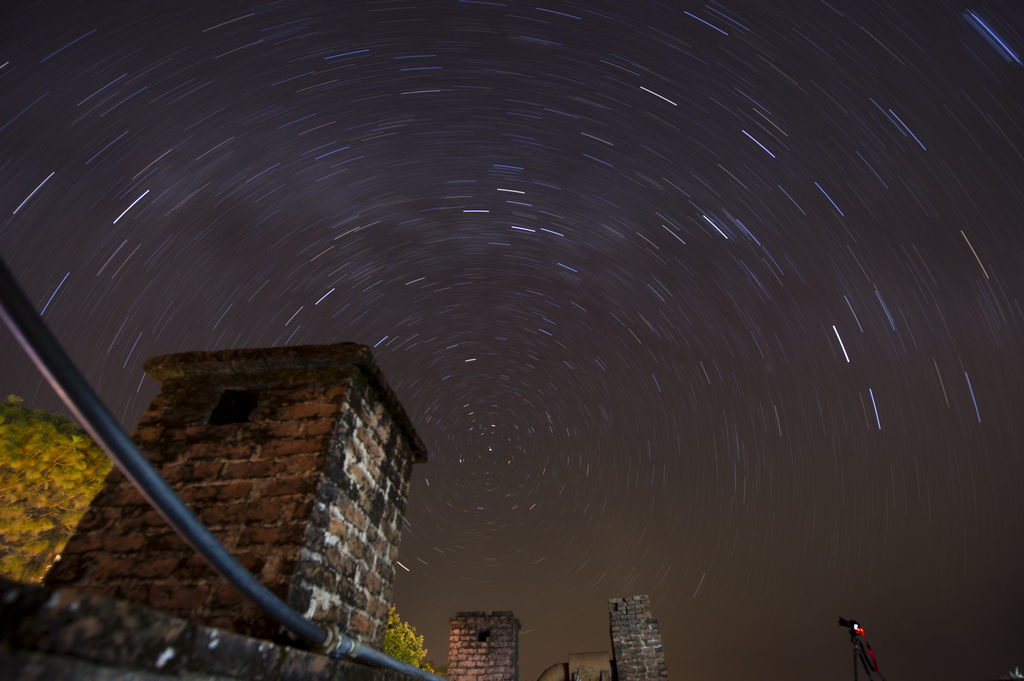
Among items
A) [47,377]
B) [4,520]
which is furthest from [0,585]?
[4,520]

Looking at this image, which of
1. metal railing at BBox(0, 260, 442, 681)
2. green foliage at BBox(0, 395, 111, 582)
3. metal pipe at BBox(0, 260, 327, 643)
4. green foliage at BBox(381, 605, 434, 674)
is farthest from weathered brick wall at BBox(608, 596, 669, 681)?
green foliage at BBox(381, 605, 434, 674)

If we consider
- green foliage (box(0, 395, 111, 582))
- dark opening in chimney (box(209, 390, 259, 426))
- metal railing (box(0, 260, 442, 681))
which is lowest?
metal railing (box(0, 260, 442, 681))

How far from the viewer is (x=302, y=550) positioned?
2.30 m

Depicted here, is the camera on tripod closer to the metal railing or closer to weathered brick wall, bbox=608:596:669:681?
weathered brick wall, bbox=608:596:669:681

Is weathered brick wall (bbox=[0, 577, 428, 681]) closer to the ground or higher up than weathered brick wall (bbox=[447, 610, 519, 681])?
closer to the ground

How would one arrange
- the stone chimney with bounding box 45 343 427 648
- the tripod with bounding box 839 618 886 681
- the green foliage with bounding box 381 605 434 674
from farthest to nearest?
the green foliage with bounding box 381 605 434 674, the tripod with bounding box 839 618 886 681, the stone chimney with bounding box 45 343 427 648

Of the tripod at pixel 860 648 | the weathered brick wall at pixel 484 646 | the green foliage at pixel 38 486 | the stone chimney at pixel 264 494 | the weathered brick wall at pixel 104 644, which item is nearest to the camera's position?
the weathered brick wall at pixel 104 644

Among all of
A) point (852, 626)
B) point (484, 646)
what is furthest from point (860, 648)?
point (484, 646)

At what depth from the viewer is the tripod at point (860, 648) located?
585 centimetres

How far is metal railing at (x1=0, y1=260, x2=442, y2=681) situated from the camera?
949 millimetres

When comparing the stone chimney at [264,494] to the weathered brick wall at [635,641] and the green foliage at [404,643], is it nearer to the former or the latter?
the weathered brick wall at [635,641]

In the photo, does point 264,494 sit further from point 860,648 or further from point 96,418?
point 860,648

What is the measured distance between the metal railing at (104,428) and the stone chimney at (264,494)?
868 millimetres

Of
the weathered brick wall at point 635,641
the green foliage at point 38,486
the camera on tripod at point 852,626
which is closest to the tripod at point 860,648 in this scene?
the camera on tripod at point 852,626
